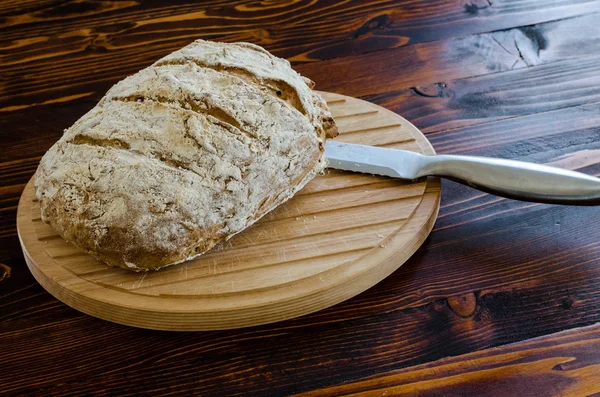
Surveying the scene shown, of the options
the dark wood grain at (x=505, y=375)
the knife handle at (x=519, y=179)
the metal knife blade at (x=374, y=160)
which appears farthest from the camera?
the metal knife blade at (x=374, y=160)

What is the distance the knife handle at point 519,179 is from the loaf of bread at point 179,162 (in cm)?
28

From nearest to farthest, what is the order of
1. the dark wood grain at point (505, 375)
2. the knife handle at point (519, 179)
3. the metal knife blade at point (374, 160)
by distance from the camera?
1. the dark wood grain at point (505, 375)
2. the knife handle at point (519, 179)
3. the metal knife blade at point (374, 160)

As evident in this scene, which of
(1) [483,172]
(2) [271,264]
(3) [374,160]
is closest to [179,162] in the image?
(2) [271,264]

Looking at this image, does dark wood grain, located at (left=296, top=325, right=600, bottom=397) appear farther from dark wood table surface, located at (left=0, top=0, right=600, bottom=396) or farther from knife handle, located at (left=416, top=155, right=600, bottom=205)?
knife handle, located at (left=416, top=155, right=600, bottom=205)

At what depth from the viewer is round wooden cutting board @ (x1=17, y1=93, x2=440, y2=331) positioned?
48.3 inches

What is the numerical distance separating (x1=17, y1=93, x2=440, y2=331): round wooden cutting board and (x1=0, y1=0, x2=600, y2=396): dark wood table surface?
5cm

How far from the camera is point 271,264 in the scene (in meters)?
1.29

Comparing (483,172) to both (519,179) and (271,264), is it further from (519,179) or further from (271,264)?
(271,264)

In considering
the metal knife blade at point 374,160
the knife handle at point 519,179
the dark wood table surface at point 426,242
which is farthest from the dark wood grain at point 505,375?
the metal knife blade at point 374,160

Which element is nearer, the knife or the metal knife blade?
the knife

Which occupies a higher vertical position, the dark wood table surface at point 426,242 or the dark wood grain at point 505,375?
the dark wood table surface at point 426,242

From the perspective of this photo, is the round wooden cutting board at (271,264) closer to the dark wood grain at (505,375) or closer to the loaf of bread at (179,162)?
the loaf of bread at (179,162)

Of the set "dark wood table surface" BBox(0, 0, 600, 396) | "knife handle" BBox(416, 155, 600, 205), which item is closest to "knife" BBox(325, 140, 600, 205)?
"knife handle" BBox(416, 155, 600, 205)

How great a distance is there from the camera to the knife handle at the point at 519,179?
1338 mm
